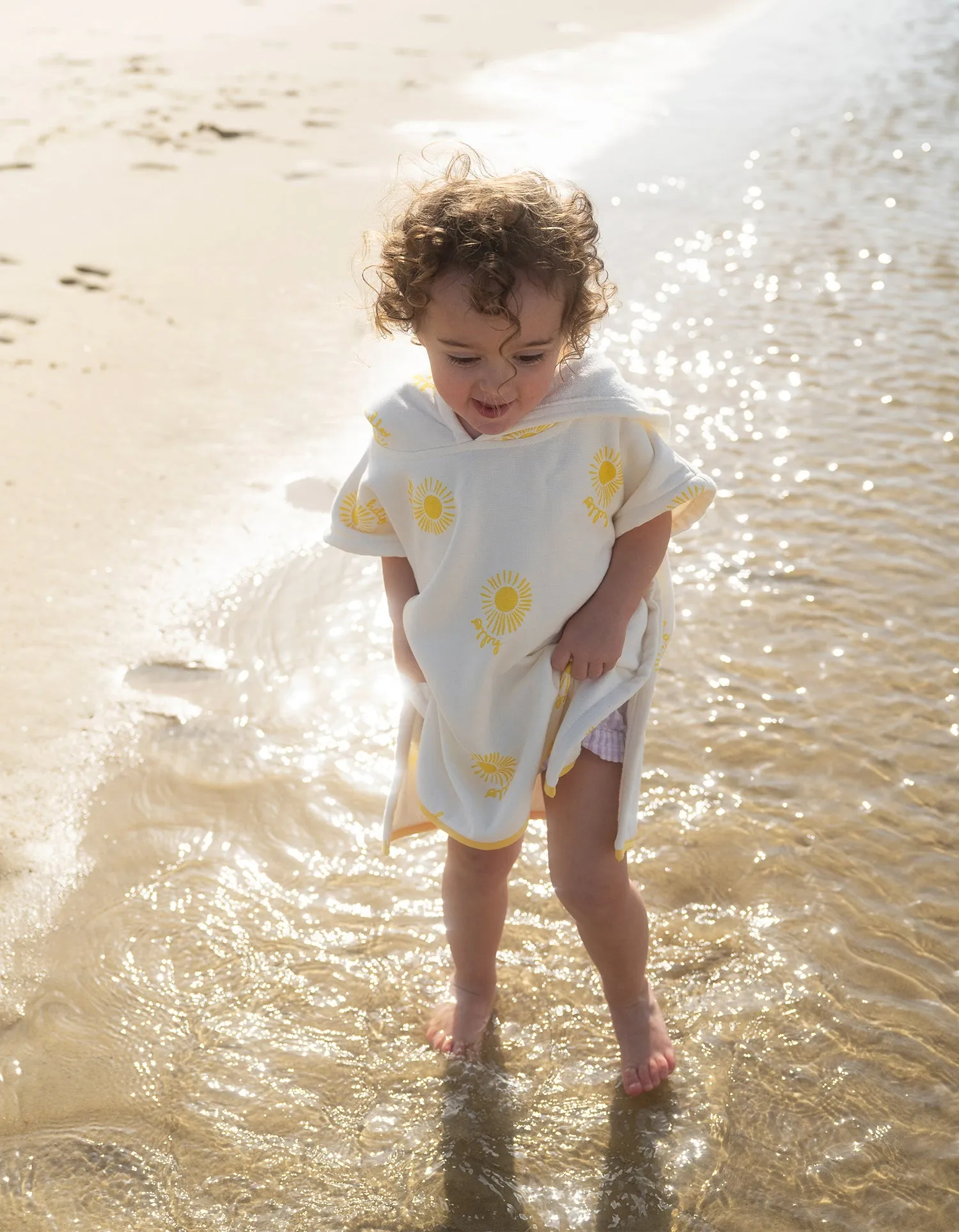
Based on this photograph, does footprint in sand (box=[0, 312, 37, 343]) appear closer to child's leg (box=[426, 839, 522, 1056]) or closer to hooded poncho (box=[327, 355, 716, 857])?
hooded poncho (box=[327, 355, 716, 857])

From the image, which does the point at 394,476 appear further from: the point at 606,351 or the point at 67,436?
the point at 606,351

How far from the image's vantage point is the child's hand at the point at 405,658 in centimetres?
200

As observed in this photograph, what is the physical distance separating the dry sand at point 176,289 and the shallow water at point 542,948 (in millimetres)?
194

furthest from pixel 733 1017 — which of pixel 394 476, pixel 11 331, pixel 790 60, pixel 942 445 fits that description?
pixel 790 60

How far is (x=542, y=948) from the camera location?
7.58 feet

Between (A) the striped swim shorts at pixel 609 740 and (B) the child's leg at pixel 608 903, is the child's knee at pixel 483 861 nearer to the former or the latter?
(B) the child's leg at pixel 608 903

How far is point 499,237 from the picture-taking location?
160cm

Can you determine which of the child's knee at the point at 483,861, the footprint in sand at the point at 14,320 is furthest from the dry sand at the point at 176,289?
the child's knee at the point at 483,861

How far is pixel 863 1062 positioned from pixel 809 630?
128 centimetres

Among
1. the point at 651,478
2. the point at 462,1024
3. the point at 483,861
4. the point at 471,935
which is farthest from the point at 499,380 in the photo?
the point at 462,1024

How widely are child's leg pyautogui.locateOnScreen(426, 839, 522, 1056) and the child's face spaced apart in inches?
27.9

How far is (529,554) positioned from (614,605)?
151mm

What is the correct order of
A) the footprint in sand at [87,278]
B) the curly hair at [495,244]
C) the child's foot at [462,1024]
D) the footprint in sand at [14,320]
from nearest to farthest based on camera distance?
the curly hair at [495,244], the child's foot at [462,1024], the footprint in sand at [14,320], the footprint in sand at [87,278]

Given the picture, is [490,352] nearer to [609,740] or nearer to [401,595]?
[401,595]
